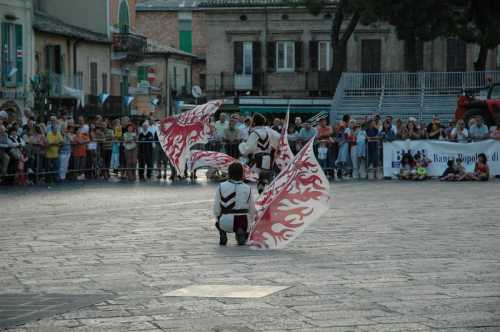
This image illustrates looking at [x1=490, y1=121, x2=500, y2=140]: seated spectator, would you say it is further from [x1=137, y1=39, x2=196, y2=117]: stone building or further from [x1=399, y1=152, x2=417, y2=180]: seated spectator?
[x1=137, y1=39, x2=196, y2=117]: stone building

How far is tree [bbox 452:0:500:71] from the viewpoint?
52469mm

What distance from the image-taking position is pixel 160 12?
8038cm

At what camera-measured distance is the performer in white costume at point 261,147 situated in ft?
63.5

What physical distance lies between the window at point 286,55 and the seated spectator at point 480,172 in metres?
38.2

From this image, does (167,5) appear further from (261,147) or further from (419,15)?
(261,147)

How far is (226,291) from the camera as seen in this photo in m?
10.2

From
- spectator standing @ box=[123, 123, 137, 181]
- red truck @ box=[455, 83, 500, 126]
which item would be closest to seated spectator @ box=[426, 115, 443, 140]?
red truck @ box=[455, 83, 500, 126]

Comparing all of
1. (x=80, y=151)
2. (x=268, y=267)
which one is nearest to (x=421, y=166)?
(x=80, y=151)

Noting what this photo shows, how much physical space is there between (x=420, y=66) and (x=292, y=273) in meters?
47.5

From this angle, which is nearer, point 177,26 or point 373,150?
point 373,150

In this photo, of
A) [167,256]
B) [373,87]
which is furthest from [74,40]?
[167,256]

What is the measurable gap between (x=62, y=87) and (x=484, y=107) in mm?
19323

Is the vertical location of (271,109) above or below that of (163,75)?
below

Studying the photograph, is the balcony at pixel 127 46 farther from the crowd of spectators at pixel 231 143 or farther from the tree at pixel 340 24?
the crowd of spectators at pixel 231 143
